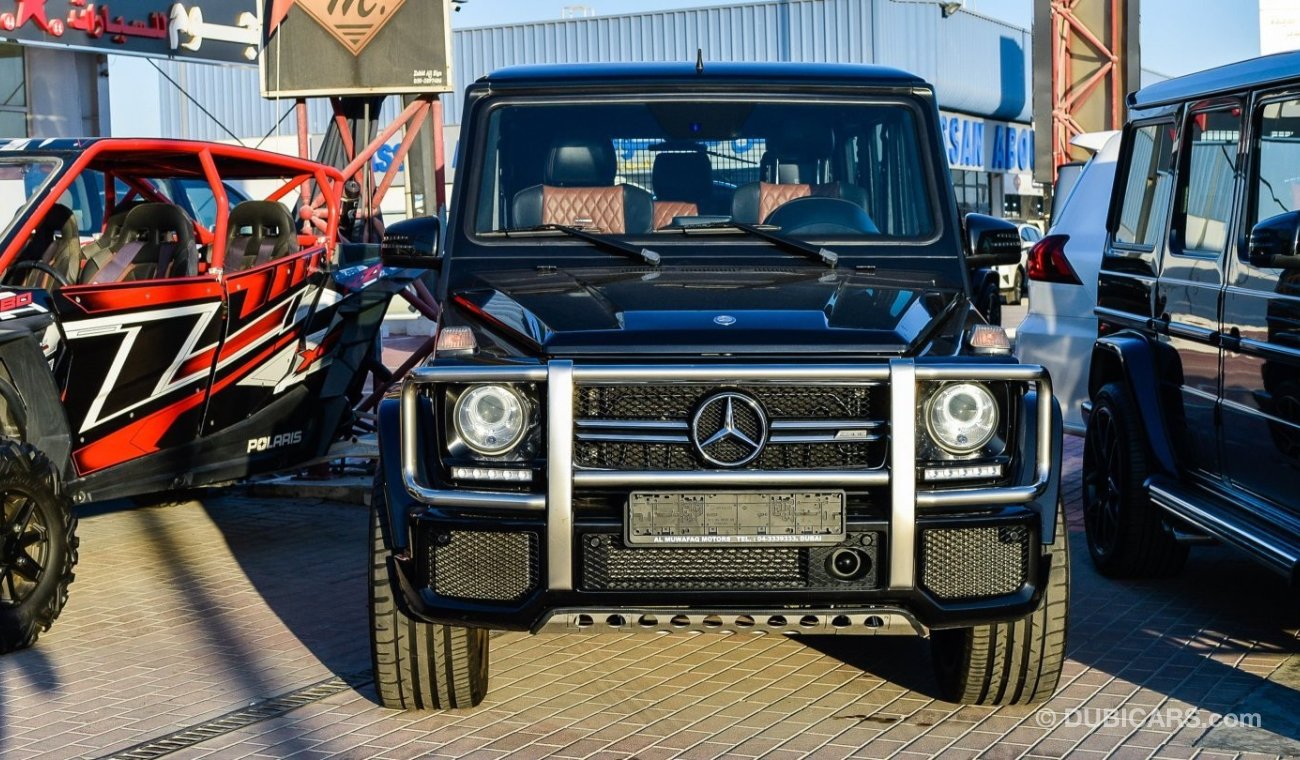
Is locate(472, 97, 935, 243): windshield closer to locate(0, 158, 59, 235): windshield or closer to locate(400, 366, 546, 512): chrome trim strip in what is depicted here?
locate(400, 366, 546, 512): chrome trim strip

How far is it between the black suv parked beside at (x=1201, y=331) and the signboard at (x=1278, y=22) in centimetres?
2990

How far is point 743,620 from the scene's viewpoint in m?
4.71

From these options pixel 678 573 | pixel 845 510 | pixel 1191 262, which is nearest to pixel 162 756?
pixel 678 573

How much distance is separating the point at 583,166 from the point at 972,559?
209cm

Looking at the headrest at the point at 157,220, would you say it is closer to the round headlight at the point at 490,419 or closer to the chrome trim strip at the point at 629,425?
the round headlight at the point at 490,419

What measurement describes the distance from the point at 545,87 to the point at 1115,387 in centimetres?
296

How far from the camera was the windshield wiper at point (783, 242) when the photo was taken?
561 centimetres

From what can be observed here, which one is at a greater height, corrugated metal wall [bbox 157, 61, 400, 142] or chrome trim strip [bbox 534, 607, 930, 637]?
corrugated metal wall [bbox 157, 61, 400, 142]

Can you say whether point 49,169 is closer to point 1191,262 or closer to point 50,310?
point 50,310

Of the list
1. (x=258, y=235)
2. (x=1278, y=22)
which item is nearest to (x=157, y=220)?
(x=258, y=235)

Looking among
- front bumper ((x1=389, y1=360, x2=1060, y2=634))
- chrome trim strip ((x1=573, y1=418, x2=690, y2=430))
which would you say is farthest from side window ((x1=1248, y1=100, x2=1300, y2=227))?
chrome trim strip ((x1=573, y1=418, x2=690, y2=430))

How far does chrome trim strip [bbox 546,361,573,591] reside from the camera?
182 inches

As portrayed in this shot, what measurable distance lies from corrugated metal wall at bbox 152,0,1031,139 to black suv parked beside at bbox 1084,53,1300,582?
3504 centimetres

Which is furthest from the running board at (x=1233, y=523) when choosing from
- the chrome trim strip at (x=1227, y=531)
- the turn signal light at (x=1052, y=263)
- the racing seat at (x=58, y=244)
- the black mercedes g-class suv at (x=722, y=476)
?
the racing seat at (x=58, y=244)
